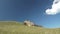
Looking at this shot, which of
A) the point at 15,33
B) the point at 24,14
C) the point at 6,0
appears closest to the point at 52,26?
the point at 24,14

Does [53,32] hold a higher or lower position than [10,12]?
lower

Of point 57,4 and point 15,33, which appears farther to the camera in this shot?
point 57,4

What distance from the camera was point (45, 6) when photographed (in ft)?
6.78

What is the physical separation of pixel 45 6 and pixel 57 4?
0.49 ft

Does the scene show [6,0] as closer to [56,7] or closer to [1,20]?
[1,20]

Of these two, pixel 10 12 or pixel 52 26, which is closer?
pixel 52 26

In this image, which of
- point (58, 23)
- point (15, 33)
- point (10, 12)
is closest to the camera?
point (15, 33)

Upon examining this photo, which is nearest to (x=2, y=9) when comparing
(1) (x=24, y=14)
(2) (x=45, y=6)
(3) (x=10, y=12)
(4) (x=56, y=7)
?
(3) (x=10, y=12)

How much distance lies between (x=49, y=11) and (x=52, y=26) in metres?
0.19

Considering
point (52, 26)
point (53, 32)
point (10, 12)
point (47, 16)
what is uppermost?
point (10, 12)

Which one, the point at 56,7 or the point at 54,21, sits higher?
the point at 56,7

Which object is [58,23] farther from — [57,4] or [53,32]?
[53,32]

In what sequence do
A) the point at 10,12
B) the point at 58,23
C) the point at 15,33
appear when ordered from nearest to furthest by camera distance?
the point at 15,33 → the point at 58,23 → the point at 10,12

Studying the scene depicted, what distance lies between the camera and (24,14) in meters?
2.13
